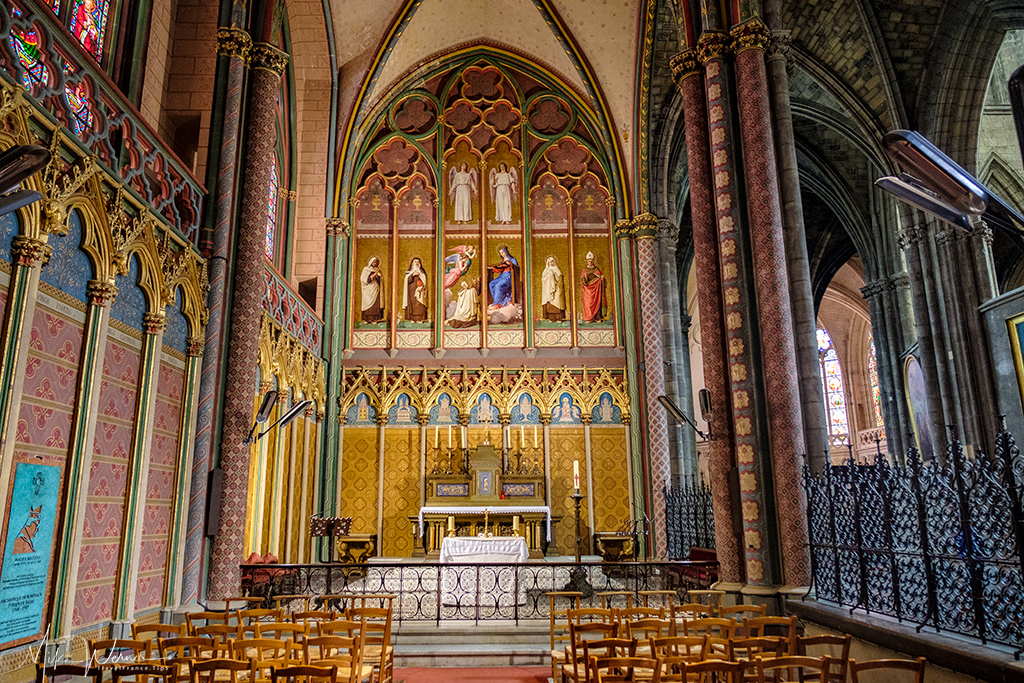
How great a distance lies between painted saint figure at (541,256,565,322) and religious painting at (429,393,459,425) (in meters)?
3.53

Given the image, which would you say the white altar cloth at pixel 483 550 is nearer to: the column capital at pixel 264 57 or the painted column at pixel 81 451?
the painted column at pixel 81 451

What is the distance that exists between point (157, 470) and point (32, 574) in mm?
2494

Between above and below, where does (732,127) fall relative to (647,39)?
below

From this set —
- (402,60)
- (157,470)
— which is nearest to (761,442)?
(157,470)

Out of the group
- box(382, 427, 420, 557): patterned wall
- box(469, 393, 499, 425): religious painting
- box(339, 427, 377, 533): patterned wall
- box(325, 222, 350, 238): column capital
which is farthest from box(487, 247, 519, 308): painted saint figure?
box(339, 427, 377, 533): patterned wall

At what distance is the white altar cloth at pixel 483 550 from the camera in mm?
13578

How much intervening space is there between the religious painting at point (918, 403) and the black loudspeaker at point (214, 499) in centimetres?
1289

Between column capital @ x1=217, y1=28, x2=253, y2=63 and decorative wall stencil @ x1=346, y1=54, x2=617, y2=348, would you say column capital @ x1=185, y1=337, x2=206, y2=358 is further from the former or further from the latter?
decorative wall stencil @ x1=346, y1=54, x2=617, y2=348

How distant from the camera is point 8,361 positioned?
6113 millimetres

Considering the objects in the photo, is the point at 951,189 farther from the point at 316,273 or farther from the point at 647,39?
the point at 316,273

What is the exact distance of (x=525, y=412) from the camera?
62.6 feet

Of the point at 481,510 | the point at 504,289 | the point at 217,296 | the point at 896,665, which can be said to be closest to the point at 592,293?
the point at 504,289

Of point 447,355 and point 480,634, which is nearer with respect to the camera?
point 480,634

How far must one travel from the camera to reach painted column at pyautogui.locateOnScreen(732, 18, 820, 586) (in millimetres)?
8891
